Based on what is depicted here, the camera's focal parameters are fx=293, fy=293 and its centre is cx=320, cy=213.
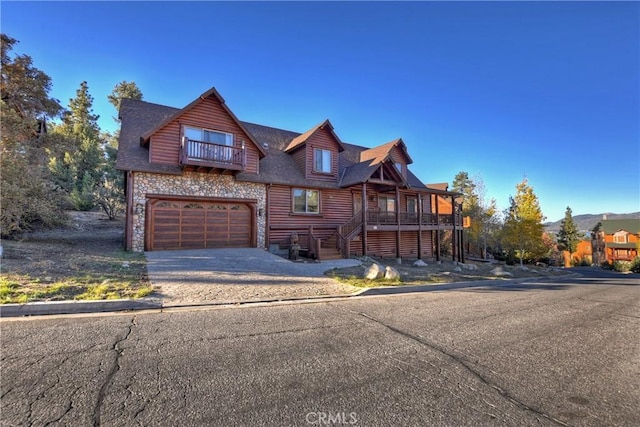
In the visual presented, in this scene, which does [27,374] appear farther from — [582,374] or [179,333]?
[582,374]

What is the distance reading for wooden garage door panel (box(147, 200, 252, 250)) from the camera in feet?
47.3

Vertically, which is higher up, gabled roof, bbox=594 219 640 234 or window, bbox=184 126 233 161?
window, bbox=184 126 233 161

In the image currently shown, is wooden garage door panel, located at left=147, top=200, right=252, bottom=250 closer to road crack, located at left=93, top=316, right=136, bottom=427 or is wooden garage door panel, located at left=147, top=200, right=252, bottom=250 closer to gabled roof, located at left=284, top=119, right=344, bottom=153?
gabled roof, located at left=284, top=119, right=344, bottom=153

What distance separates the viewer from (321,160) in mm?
19906

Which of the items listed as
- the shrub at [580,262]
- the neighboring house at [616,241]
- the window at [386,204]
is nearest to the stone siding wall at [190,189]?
the window at [386,204]

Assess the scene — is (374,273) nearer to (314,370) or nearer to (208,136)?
(314,370)

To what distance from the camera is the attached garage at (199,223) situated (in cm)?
1434

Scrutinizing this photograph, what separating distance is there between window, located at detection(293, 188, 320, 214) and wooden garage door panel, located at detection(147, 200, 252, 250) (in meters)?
3.11

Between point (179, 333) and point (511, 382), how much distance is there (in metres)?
4.55

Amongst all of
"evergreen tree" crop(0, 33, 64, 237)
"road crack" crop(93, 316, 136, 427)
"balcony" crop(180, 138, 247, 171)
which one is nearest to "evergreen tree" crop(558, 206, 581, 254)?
"balcony" crop(180, 138, 247, 171)

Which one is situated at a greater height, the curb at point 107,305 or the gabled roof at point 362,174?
the gabled roof at point 362,174

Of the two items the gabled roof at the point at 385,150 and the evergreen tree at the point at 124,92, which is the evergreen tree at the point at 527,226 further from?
the evergreen tree at the point at 124,92

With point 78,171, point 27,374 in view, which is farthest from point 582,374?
point 78,171

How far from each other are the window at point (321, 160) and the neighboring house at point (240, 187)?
0.22ft
